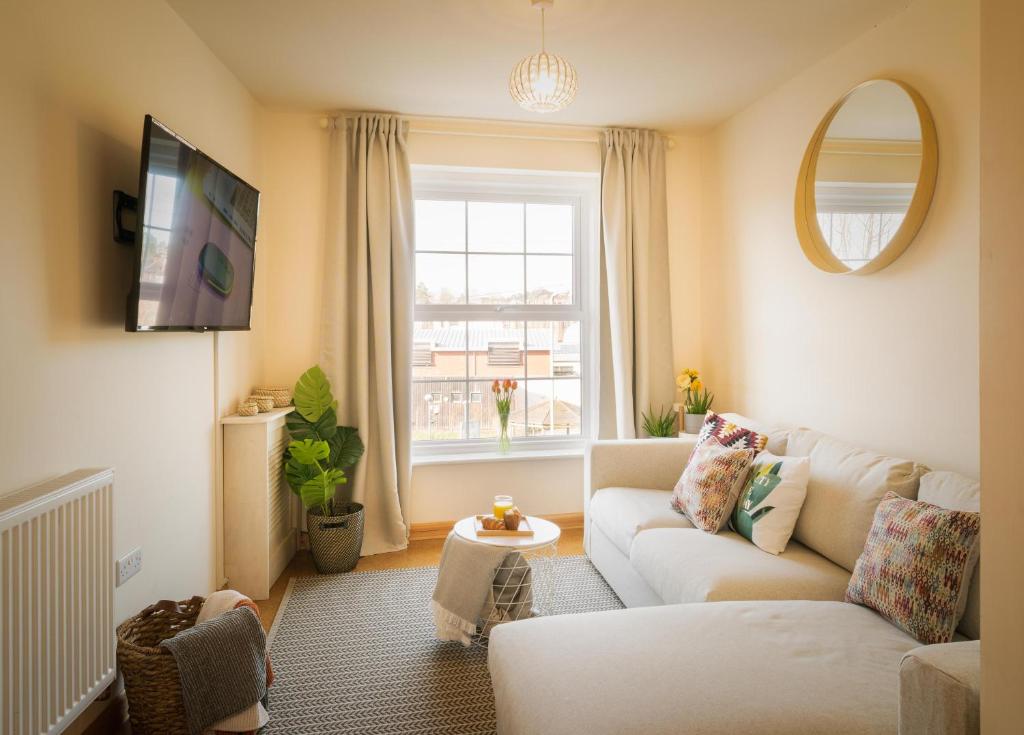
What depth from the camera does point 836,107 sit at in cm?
271

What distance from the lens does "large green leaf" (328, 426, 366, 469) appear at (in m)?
3.38

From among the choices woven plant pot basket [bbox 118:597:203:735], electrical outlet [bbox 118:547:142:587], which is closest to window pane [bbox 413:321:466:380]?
electrical outlet [bbox 118:547:142:587]

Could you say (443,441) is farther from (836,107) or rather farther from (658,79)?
(836,107)

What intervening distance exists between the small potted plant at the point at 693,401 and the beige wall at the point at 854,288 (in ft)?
0.49

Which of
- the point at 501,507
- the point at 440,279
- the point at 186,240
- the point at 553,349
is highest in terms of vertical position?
the point at 440,279

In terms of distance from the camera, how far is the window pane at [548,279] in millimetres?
4102

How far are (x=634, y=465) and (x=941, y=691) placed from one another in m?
2.31

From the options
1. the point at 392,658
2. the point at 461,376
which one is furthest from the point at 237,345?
the point at 392,658

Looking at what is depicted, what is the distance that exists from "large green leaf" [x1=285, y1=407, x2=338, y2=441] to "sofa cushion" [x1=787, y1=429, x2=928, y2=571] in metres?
2.37

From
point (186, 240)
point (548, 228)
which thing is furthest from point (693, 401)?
point (186, 240)

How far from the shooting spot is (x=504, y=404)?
393cm

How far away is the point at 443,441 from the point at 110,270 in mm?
2348

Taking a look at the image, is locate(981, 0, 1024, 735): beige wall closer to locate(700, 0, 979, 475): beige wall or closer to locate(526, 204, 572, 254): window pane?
locate(700, 0, 979, 475): beige wall

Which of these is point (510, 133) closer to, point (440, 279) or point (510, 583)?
point (440, 279)
